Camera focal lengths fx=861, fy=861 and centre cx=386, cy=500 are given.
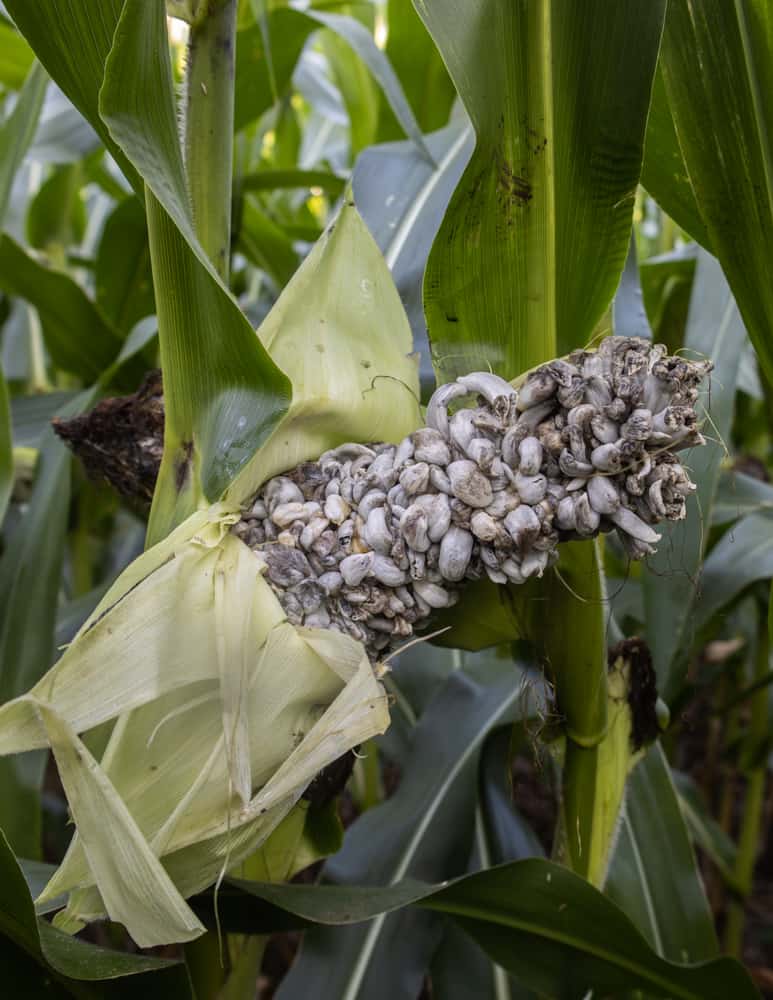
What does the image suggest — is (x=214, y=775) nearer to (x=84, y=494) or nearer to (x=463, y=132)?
(x=463, y=132)

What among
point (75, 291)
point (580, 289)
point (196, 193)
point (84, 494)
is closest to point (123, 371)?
point (75, 291)

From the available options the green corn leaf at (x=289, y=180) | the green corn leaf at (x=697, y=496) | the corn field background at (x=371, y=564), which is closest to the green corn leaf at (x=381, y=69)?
the corn field background at (x=371, y=564)

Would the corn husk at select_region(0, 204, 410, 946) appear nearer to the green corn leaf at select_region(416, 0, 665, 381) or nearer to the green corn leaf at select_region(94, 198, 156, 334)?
the green corn leaf at select_region(416, 0, 665, 381)

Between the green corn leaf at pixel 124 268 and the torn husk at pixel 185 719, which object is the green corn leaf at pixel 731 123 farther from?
the green corn leaf at pixel 124 268

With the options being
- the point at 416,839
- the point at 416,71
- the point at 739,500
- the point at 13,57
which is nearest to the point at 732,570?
the point at 739,500

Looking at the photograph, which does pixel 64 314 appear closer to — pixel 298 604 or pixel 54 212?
pixel 54 212

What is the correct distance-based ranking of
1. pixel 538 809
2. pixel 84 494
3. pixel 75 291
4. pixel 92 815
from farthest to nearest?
pixel 538 809 < pixel 84 494 < pixel 75 291 < pixel 92 815
